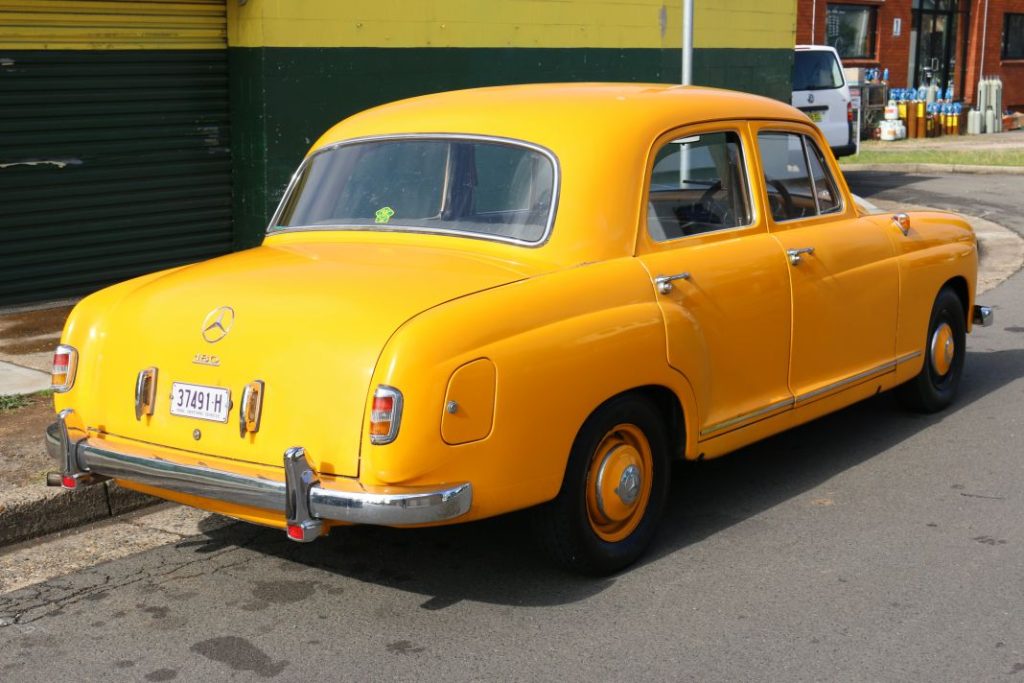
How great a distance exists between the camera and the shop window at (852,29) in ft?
95.1

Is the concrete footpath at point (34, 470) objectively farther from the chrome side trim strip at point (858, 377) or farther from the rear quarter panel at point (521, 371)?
the chrome side trim strip at point (858, 377)

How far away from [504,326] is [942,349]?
12.1ft

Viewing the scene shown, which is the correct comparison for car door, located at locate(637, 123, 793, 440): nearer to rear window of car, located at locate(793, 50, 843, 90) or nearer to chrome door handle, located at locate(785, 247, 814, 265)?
chrome door handle, located at locate(785, 247, 814, 265)

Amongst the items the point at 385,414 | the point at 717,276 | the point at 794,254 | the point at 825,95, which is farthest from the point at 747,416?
the point at 825,95

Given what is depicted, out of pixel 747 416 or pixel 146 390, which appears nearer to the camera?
pixel 146 390

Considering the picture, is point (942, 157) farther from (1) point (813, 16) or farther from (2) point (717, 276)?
(2) point (717, 276)

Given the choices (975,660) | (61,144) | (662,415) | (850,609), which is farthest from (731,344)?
(61,144)

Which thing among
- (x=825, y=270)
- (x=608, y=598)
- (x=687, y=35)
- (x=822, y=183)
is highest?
(x=687, y=35)

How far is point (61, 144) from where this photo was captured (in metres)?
A: 10.4

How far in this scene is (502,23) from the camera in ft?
43.0

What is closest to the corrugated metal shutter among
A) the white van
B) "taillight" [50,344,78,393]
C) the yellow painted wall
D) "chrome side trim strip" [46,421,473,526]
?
the yellow painted wall

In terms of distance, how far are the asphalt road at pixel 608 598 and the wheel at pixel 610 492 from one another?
12 centimetres

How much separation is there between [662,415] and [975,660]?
59.8 inches

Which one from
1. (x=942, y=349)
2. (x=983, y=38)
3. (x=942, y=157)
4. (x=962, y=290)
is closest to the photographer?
(x=942, y=349)
